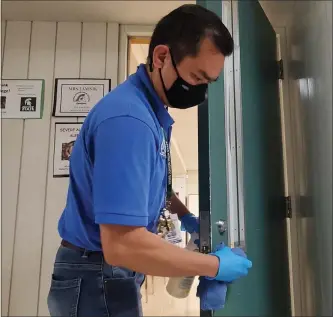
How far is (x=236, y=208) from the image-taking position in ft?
4.35

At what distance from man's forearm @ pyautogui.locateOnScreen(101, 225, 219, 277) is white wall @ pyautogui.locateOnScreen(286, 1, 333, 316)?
2.09ft

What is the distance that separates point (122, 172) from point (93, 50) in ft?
5.38

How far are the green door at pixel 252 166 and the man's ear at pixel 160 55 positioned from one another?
292mm

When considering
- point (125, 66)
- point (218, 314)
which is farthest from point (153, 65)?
point (125, 66)

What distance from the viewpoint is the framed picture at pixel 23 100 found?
219 cm

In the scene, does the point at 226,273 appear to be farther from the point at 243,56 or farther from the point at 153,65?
the point at 243,56

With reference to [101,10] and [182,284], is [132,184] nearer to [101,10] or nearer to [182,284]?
[182,284]

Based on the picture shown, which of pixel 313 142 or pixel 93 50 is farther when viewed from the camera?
pixel 93 50

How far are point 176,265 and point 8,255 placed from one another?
1510mm

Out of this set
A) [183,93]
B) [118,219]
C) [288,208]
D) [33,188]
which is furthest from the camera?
[33,188]

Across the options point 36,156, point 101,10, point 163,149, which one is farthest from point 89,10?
point 163,149

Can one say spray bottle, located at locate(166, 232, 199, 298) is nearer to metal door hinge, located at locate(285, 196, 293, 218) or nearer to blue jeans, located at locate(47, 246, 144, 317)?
blue jeans, located at locate(47, 246, 144, 317)

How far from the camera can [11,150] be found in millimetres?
2170

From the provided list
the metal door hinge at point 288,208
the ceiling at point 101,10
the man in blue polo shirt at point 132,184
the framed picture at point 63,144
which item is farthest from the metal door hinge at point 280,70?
the framed picture at point 63,144
